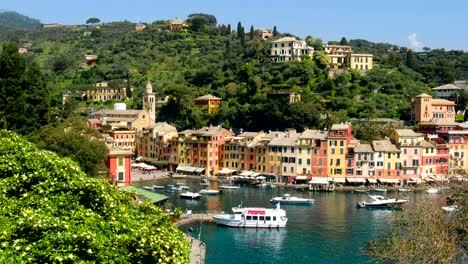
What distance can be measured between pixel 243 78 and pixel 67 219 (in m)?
84.8

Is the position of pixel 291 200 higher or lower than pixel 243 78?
lower

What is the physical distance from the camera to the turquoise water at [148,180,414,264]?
33.3 m

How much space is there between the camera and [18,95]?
3425 centimetres

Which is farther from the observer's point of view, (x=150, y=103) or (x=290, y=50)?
(x=290, y=50)

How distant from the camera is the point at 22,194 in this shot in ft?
38.3

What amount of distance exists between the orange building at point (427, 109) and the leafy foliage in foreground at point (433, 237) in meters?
57.2

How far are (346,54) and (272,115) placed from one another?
29.1 meters

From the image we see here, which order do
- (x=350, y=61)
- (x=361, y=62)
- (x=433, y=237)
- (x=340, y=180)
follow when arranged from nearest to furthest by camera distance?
(x=433, y=237)
(x=340, y=180)
(x=350, y=61)
(x=361, y=62)

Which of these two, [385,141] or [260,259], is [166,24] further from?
[260,259]

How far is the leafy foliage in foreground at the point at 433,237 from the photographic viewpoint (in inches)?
704

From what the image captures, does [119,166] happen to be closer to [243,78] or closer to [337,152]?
[337,152]

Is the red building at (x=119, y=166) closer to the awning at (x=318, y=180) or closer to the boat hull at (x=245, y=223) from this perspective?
the boat hull at (x=245, y=223)

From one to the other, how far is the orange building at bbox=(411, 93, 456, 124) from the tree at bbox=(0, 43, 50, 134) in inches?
2100

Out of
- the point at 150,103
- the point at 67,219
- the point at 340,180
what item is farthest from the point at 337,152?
the point at 67,219
